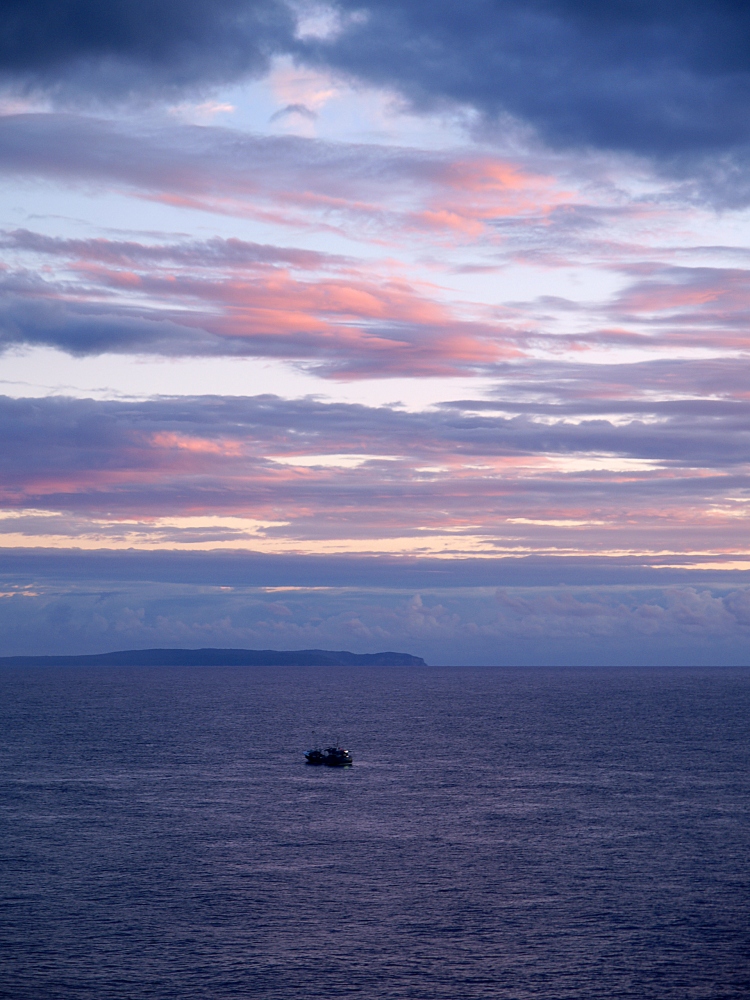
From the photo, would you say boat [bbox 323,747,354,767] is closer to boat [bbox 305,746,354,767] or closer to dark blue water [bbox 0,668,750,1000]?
boat [bbox 305,746,354,767]

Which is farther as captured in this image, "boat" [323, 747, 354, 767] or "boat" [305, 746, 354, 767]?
"boat" [305, 746, 354, 767]

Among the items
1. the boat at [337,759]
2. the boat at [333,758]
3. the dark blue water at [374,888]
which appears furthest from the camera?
the boat at [333,758]

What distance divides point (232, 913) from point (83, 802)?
55457 millimetres

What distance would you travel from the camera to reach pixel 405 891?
94688 millimetres

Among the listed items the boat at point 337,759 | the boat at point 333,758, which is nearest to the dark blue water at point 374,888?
the boat at point 337,759

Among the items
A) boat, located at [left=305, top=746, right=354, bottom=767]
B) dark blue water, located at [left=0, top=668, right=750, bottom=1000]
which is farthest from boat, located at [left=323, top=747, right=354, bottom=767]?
dark blue water, located at [left=0, top=668, right=750, bottom=1000]

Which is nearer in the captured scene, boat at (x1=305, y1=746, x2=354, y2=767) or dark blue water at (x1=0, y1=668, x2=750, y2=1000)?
dark blue water at (x1=0, y1=668, x2=750, y2=1000)

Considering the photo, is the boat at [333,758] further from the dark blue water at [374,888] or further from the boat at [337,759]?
the dark blue water at [374,888]

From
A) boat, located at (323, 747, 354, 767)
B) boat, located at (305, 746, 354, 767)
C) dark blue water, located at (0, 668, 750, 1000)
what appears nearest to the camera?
dark blue water, located at (0, 668, 750, 1000)

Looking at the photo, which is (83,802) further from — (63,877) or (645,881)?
(645,881)

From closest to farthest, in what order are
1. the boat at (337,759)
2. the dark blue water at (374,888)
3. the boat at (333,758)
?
1. the dark blue water at (374,888)
2. the boat at (337,759)
3. the boat at (333,758)

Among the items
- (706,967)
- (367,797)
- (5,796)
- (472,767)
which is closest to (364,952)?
(706,967)

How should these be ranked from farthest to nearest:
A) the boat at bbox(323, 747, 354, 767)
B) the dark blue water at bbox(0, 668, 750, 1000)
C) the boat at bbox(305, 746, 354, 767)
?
the boat at bbox(305, 746, 354, 767), the boat at bbox(323, 747, 354, 767), the dark blue water at bbox(0, 668, 750, 1000)

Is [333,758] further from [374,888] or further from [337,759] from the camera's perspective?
[374,888]
